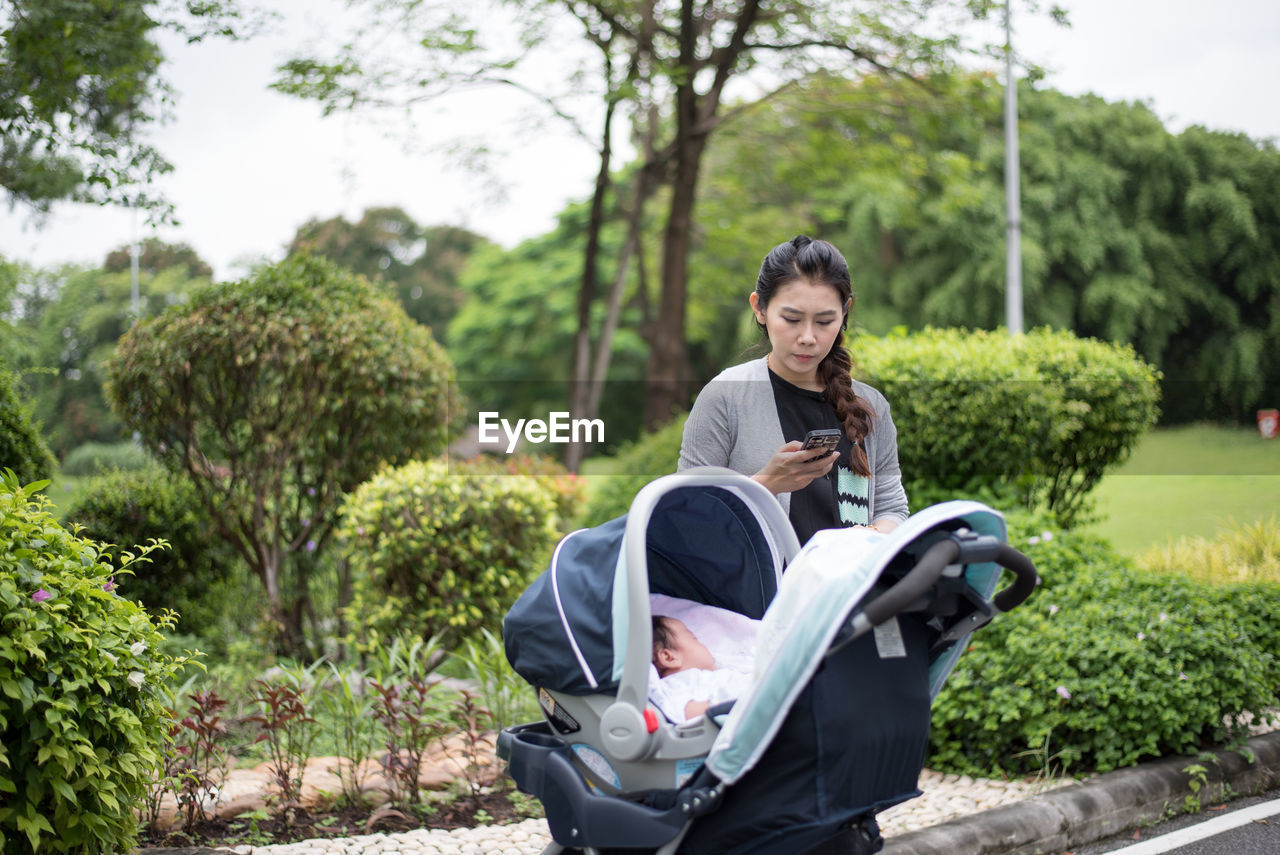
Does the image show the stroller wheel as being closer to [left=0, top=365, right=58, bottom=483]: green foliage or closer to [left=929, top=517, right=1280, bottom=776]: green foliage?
[left=929, top=517, right=1280, bottom=776]: green foliage

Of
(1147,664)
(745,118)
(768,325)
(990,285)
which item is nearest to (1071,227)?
(990,285)

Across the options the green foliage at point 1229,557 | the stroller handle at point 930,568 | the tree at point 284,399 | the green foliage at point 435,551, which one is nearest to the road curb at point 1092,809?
the green foliage at point 1229,557

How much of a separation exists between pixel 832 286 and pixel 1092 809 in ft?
8.58

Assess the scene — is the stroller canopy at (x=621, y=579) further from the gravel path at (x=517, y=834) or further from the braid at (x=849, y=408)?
the gravel path at (x=517, y=834)

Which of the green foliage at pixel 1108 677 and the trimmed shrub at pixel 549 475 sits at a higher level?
the trimmed shrub at pixel 549 475

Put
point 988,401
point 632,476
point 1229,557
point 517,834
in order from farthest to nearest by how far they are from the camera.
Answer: point 632,476, point 1229,557, point 988,401, point 517,834

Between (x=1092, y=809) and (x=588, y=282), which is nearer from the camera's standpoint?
(x=1092, y=809)

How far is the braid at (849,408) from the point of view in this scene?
113 inches

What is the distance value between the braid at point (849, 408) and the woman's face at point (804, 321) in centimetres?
9

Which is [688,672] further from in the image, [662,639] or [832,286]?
[832,286]

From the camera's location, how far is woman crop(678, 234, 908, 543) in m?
2.77

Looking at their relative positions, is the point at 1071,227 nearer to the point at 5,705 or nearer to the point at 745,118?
the point at 745,118

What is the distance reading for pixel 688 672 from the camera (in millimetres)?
2553

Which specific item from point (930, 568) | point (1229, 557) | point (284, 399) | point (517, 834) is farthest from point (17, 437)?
point (1229, 557)
